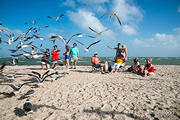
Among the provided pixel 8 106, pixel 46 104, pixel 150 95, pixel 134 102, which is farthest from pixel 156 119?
pixel 8 106

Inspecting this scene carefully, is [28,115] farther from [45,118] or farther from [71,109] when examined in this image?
[71,109]

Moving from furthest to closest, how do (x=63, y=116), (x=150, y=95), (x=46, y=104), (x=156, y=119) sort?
(x=150, y=95)
(x=46, y=104)
(x=63, y=116)
(x=156, y=119)

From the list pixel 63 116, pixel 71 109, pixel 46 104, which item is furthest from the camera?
pixel 46 104

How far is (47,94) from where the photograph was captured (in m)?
3.98

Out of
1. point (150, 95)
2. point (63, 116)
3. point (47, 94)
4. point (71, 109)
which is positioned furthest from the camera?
point (47, 94)

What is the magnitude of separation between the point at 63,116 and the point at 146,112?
2060 millimetres

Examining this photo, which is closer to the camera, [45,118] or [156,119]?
[156,119]

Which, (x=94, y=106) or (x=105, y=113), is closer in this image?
(x=105, y=113)

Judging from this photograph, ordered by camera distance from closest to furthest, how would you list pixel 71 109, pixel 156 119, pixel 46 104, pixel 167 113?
pixel 156 119 < pixel 167 113 < pixel 71 109 < pixel 46 104

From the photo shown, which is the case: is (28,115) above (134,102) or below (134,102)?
below

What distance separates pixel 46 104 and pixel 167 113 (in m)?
3.28

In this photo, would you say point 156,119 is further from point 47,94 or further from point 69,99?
point 47,94

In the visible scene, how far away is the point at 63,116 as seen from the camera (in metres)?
2.64

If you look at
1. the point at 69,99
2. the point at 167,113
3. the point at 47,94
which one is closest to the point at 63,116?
the point at 69,99
